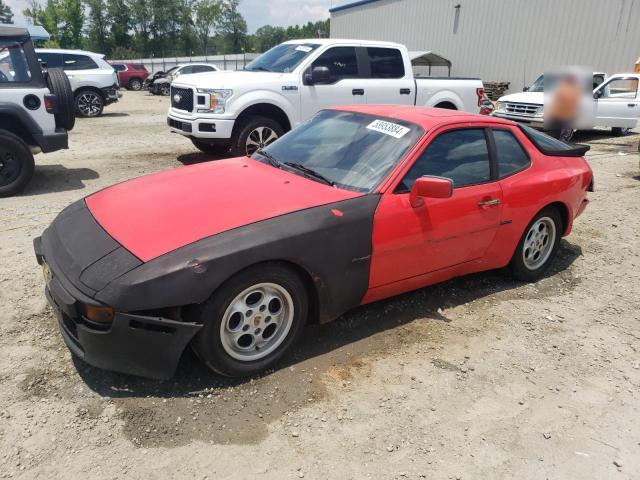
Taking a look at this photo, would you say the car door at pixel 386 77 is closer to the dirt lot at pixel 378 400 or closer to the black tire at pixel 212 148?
the black tire at pixel 212 148

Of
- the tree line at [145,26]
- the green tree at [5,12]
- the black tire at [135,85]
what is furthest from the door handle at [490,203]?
the green tree at [5,12]

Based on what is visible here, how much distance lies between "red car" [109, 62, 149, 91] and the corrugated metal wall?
15.1 m

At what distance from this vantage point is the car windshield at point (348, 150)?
136 inches

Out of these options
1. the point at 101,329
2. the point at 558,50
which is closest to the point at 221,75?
the point at 101,329

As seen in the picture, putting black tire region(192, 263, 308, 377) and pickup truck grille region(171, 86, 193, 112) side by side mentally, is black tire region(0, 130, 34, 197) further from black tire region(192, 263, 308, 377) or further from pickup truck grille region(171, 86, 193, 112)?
black tire region(192, 263, 308, 377)

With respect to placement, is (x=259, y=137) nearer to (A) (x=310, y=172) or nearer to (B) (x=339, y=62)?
(B) (x=339, y=62)

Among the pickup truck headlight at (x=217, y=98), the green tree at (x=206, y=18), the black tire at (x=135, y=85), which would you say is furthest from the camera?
the green tree at (x=206, y=18)

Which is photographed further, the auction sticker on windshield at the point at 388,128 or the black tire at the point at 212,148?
the black tire at the point at 212,148

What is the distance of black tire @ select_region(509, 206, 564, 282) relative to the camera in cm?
430

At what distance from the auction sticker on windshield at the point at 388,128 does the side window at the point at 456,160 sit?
0.22 metres

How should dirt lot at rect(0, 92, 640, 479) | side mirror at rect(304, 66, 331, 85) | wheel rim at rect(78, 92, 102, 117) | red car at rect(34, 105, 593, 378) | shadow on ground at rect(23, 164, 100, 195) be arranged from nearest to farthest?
dirt lot at rect(0, 92, 640, 479) < red car at rect(34, 105, 593, 378) < shadow on ground at rect(23, 164, 100, 195) < side mirror at rect(304, 66, 331, 85) < wheel rim at rect(78, 92, 102, 117)

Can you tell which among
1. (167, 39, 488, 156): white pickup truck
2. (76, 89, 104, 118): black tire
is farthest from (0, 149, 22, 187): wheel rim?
(76, 89, 104, 118): black tire

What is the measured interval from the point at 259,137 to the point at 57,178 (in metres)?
3.05

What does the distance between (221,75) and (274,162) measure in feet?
15.8
